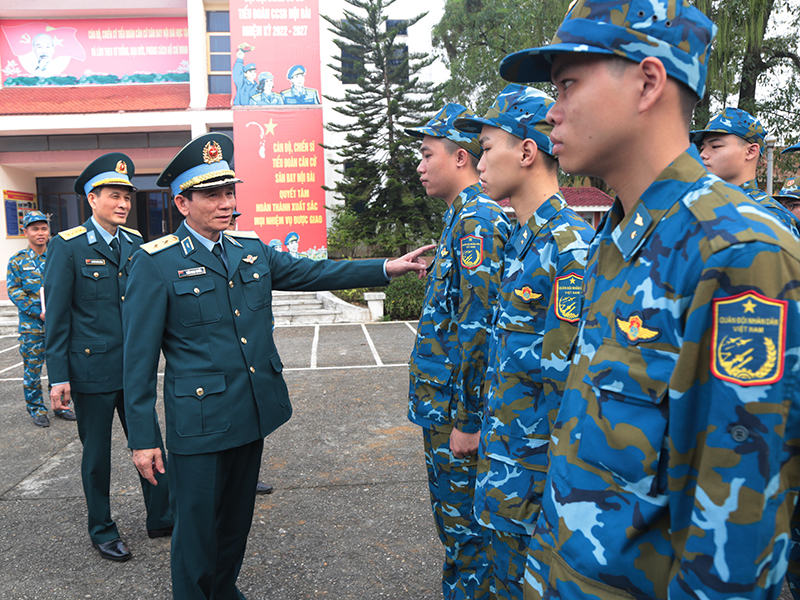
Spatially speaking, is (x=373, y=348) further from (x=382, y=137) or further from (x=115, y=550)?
(x=382, y=137)

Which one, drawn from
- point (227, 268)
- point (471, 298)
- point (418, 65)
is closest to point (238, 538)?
point (227, 268)

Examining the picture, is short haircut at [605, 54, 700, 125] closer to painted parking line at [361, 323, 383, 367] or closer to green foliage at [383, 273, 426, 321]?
painted parking line at [361, 323, 383, 367]

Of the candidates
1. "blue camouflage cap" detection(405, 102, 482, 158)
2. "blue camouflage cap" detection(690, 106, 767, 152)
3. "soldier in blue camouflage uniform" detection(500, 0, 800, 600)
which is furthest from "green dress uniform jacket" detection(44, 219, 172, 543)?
"blue camouflage cap" detection(690, 106, 767, 152)

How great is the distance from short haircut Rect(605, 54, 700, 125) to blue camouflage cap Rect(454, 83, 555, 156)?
3.16 ft

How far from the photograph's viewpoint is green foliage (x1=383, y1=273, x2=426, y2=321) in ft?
41.8

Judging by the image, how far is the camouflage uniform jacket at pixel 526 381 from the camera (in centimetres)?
177

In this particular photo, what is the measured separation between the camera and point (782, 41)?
47.6 feet

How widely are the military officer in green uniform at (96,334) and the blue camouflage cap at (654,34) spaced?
10.1 feet

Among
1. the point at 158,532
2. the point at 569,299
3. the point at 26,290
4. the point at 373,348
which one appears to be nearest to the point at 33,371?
the point at 26,290

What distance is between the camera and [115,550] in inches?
124

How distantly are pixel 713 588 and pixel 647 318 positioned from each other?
0.41 m

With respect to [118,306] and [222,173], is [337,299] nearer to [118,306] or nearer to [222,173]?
[118,306]

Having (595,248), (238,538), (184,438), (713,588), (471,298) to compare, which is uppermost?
(595,248)

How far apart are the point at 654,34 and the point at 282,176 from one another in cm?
1541
